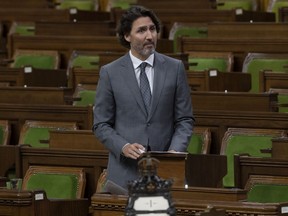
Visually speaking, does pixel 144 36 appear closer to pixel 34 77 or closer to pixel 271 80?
pixel 271 80

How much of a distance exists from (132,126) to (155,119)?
0.13 feet

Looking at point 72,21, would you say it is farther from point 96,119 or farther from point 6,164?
point 96,119

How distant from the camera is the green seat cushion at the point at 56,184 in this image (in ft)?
7.64

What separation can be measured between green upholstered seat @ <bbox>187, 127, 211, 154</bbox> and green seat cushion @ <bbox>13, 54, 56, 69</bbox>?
3.25 ft

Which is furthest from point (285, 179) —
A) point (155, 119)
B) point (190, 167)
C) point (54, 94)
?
point (54, 94)

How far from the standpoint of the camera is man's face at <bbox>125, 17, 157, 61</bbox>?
1.76 meters

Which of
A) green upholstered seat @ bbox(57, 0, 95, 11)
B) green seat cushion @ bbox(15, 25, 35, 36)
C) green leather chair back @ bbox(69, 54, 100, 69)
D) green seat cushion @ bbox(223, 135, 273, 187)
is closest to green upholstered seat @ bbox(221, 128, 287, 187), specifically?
green seat cushion @ bbox(223, 135, 273, 187)

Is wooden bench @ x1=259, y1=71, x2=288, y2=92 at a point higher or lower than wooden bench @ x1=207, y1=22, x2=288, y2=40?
lower

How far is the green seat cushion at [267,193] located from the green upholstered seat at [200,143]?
0.41 metres

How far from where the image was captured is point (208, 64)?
311 cm

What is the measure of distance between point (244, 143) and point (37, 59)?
113 centimetres

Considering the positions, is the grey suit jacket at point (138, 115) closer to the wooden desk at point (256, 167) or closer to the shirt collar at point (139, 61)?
the shirt collar at point (139, 61)

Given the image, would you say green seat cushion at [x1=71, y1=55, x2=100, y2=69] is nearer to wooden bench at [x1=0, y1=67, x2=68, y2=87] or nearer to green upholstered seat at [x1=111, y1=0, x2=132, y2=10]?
wooden bench at [x1=0, y1=67, x2=68, y2=87]

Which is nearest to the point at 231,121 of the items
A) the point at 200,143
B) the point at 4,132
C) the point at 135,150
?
the point at 200,143
